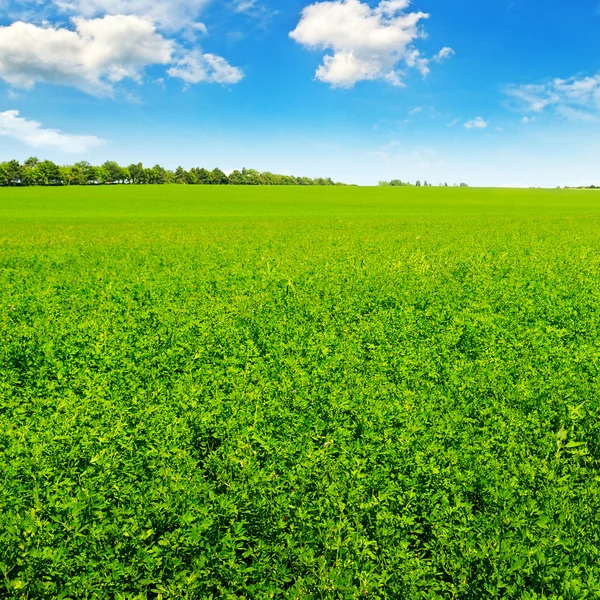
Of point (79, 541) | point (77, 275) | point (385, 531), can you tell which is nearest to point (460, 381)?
point (385, 531)

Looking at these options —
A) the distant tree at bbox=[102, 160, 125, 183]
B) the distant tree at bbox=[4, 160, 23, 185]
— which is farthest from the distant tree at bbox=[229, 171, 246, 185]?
the distant tree at bbox=[4, 160, 23, 185]

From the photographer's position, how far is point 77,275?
1232 centimetres

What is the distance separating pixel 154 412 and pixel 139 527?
1786mm

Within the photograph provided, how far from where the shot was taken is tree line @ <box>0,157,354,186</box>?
113000 mm

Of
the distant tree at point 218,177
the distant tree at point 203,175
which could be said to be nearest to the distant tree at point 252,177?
the distant tree at point 218,177

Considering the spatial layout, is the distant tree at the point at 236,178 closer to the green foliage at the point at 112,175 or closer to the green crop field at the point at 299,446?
the green foliage at the point at 112,175

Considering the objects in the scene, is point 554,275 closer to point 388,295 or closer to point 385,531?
point 388,295

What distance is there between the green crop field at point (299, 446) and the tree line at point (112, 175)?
412ft

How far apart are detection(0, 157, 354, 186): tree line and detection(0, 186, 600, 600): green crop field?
4941 inches

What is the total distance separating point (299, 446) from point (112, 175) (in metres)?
142

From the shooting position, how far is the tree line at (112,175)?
4449 inches

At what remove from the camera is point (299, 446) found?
450 cm

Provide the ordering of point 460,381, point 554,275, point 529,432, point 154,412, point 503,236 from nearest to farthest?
1. point 529,432
2. point 154,412
3. point 460,381
4. point 554,275
5. point 503,236

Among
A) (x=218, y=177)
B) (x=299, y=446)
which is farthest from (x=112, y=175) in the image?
(x=299, y=446)
